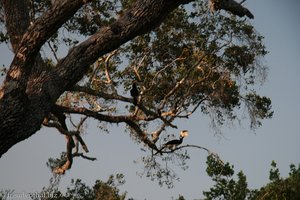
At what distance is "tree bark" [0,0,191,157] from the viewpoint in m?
3.92

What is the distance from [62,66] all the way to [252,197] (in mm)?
7939

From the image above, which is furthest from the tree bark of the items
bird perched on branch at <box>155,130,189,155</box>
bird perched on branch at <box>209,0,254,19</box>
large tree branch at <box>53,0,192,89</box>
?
bird perched on branch at <box>155,130,189,155</box>

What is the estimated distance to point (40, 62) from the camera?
4.65 meters

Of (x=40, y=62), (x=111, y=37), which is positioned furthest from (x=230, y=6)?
(x=40, y=62)

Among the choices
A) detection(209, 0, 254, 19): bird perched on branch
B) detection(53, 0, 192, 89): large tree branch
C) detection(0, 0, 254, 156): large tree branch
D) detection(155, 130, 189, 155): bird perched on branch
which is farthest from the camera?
detection(155, 130, 189, 155): bird perched on branch

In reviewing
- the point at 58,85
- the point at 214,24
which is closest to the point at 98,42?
the point at 58,85

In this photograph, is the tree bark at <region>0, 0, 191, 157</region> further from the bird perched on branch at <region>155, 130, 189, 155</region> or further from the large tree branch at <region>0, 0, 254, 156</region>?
the bird perched on branch at <region>155, 130, 189, 155</region>

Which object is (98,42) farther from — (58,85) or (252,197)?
(252,197)

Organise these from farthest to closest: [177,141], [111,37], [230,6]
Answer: [177,141] < [230,6] < [111,37]

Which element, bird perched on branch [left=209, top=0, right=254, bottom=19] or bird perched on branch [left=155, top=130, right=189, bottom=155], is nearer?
bird perched on branch [left=209, top=0, right=254, bottom=19]

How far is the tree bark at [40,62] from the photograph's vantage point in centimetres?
392

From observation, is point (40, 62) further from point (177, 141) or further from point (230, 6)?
point (177, 141)

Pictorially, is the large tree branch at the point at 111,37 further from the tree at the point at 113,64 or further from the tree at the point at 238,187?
the tree at the point at 238,187

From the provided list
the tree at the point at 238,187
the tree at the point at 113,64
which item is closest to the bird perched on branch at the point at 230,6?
the tree at the point at 113,64
